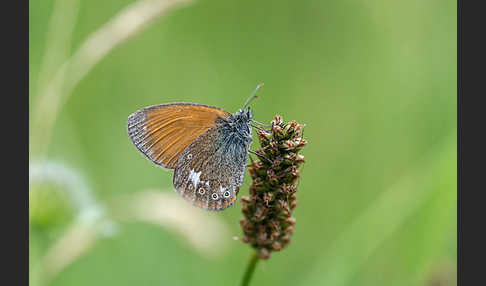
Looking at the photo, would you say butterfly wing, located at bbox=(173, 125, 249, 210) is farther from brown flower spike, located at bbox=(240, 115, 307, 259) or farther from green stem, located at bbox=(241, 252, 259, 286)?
green stem, located at bbox=(241, 252, 259, 286)

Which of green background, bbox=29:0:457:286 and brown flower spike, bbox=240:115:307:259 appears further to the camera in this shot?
green background, bbox=29:0:457:286

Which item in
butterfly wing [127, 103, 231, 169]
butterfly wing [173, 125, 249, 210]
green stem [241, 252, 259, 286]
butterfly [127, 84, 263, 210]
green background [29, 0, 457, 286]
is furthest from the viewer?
green background [29, 0, 457, 286]

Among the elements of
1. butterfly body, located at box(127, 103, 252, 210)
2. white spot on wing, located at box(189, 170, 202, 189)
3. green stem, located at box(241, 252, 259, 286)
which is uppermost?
butterfly body, located at box(127, 103, 252, 210)

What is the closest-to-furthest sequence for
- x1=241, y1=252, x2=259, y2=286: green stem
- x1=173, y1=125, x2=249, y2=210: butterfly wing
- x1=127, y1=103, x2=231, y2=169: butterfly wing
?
1. x1=241, y1=252, x2=259, y2=286: green stem
2. x1=173, y1=125, x2=249, y2=210: butterfly wing
3. x1=127, y1=103, x2=231, y2=169: butterfly wing

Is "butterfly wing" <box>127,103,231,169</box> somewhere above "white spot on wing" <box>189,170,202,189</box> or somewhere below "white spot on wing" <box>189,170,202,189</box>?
above

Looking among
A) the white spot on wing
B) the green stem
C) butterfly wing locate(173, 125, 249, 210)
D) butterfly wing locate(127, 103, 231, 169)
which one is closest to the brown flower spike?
the green stem

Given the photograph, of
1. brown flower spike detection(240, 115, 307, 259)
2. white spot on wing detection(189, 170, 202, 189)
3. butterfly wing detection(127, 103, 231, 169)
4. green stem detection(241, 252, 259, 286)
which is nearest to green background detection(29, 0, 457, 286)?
butterfly wing detection(127, 103, 231, 169)

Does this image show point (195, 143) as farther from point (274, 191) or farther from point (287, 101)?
point (287, 101)

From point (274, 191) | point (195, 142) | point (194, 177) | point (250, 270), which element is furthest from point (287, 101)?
point (250, 270)
